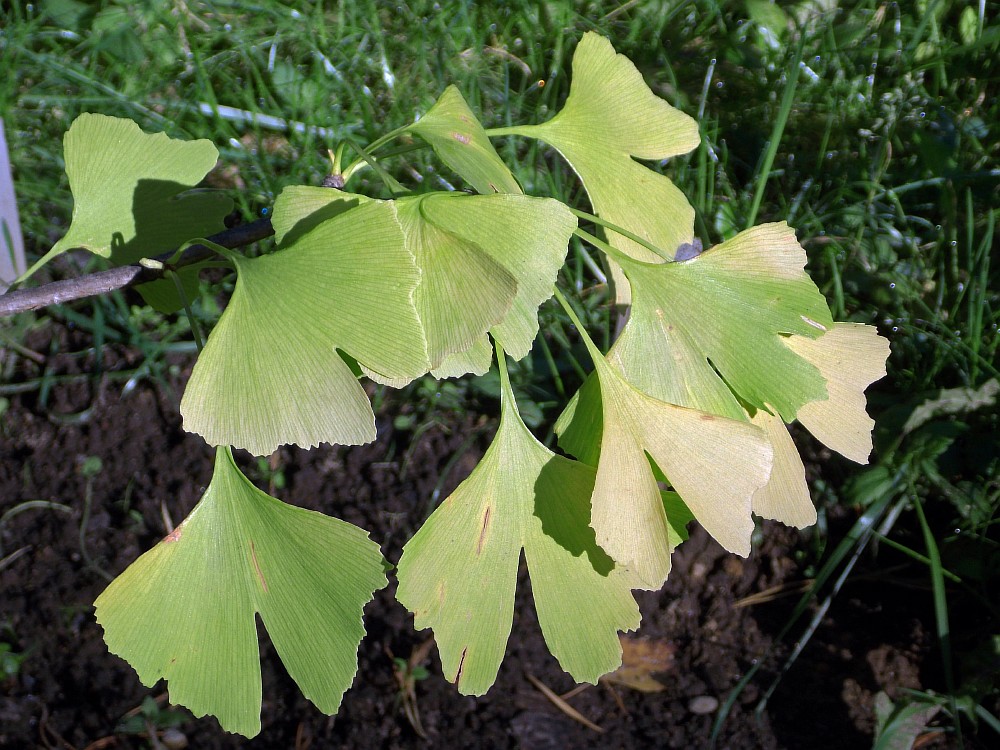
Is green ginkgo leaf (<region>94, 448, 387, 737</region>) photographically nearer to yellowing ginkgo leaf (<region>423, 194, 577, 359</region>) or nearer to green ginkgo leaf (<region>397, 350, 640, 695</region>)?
green ginkgo leaf (<region>397, 350, 640, 695</region>)

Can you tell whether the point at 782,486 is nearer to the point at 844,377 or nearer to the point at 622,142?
the point at 844,377

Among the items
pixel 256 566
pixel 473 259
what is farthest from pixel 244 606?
pixel 473 259

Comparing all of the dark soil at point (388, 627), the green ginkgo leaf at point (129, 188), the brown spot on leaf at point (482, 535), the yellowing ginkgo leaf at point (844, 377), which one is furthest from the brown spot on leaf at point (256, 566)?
the dark soil at point (388, 627)

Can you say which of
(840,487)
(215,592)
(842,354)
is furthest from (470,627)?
(840,487)

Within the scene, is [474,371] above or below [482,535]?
above

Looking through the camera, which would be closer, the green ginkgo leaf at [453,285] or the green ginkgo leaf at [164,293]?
the green ginkgo leaf at [453,285]

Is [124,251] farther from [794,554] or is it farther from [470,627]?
[794,554]

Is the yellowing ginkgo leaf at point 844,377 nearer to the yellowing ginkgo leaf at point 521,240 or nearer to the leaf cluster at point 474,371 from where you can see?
the leaf cluster at point 474,371
